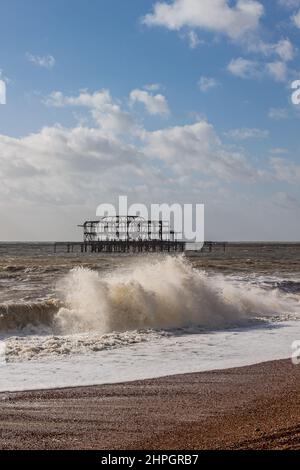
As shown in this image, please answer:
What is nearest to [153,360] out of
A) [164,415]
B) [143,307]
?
[164,415]

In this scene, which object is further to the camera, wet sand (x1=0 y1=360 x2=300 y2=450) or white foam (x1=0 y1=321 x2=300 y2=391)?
white foam (x1=0 y1=321 x2=300 y2=391)

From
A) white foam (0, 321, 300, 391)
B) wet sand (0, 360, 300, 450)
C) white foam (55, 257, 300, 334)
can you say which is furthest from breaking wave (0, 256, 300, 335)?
wet sand (0, 360, 300, 450)

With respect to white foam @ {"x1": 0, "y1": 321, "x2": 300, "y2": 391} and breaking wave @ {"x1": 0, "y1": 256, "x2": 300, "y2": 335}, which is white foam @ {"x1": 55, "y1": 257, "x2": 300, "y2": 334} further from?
white foam @ {"x1": 0, "y1": 321, "x2": 300, "y2": 391}

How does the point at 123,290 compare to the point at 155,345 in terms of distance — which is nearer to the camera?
the point at 155,345

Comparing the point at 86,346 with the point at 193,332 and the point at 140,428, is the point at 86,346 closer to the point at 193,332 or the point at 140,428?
the point at 193,332

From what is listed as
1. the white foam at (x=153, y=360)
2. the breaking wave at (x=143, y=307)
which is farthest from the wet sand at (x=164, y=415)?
the breaking wave at (x=143, y=307)

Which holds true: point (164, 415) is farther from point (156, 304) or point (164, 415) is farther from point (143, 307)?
point (156, 304)

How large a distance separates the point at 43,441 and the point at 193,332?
10.2m

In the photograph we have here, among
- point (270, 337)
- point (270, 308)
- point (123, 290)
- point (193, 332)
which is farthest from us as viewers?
point (270, 308)

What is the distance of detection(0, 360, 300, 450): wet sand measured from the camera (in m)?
6.00

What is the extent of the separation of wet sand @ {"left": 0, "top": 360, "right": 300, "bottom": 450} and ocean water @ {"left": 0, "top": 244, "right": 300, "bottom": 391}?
0.97m

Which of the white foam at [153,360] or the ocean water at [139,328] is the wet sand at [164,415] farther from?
the ocean water at [139,328]
